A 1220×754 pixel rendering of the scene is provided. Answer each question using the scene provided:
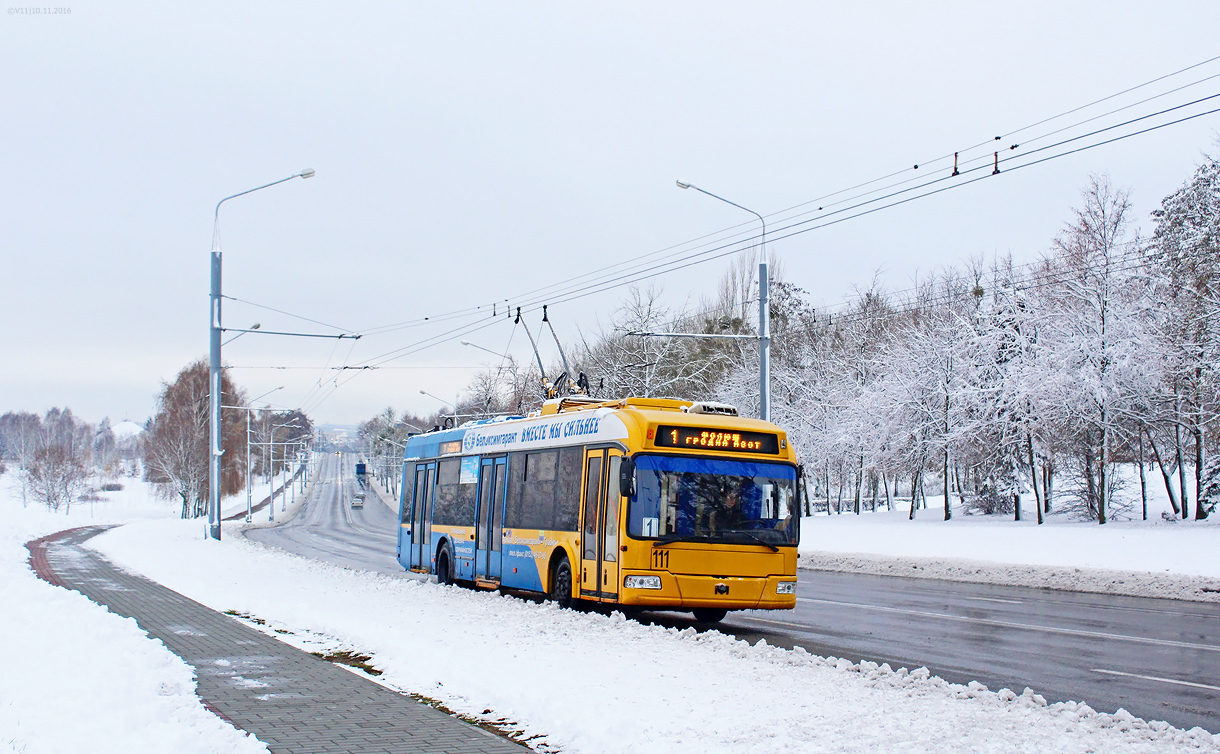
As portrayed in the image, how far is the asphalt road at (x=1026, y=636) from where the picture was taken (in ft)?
30.2

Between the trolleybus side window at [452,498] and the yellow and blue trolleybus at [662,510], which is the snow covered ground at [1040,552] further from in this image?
the trolleybus side window at [452,498]

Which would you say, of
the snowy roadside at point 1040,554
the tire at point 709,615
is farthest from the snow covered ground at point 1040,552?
the tire at point 709,615

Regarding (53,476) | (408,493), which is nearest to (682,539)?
(408,493)

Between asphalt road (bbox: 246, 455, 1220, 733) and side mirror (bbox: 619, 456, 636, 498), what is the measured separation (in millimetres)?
2294

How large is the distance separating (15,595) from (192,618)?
257 cm

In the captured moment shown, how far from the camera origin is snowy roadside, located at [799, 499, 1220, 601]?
21.3 meters

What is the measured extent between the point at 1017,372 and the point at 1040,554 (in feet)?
41.1

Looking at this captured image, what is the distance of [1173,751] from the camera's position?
21.0 feet

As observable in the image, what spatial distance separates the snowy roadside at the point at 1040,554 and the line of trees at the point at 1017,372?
2.98 metres

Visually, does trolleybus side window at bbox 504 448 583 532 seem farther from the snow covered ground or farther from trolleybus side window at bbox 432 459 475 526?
the snow covered ground

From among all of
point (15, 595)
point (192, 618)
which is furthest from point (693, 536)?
point (15, 595)

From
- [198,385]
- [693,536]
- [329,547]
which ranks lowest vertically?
[329,547]

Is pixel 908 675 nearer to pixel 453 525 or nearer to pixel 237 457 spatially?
pixel 453 525

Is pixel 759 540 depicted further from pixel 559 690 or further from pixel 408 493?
pixel 408 493
